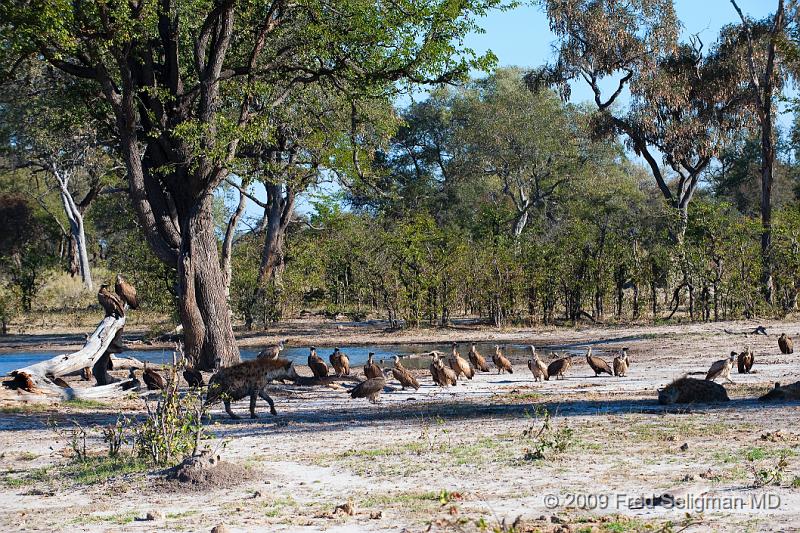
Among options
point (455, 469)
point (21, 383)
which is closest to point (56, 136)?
point (21, 383)

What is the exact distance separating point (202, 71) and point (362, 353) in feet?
32.2

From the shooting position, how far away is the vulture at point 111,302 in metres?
15.8

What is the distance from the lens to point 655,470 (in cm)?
841

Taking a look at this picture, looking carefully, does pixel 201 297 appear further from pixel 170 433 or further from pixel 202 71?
pixel 170 433

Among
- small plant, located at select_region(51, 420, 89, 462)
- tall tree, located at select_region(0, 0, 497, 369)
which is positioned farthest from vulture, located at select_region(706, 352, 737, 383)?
small plant, located at select_region(51, 420, 89, 462)

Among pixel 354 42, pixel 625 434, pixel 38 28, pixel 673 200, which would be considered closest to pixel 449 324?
pixel 673 200

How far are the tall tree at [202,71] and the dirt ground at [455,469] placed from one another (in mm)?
4303

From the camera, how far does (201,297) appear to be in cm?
1827

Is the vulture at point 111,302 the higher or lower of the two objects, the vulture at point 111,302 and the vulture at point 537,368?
the higher

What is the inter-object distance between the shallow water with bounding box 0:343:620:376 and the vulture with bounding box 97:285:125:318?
23.7 feet

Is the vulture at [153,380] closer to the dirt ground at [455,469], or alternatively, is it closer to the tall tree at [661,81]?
the dirt ground at [455,469]

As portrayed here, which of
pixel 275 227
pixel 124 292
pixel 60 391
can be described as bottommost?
pixel 60 391

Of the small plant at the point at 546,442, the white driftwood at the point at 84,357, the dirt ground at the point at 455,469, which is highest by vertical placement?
the white driftwood at the point at 84,357

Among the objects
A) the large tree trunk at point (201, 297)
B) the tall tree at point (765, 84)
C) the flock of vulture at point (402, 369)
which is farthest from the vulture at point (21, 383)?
the tall tree at point (765, 84)
